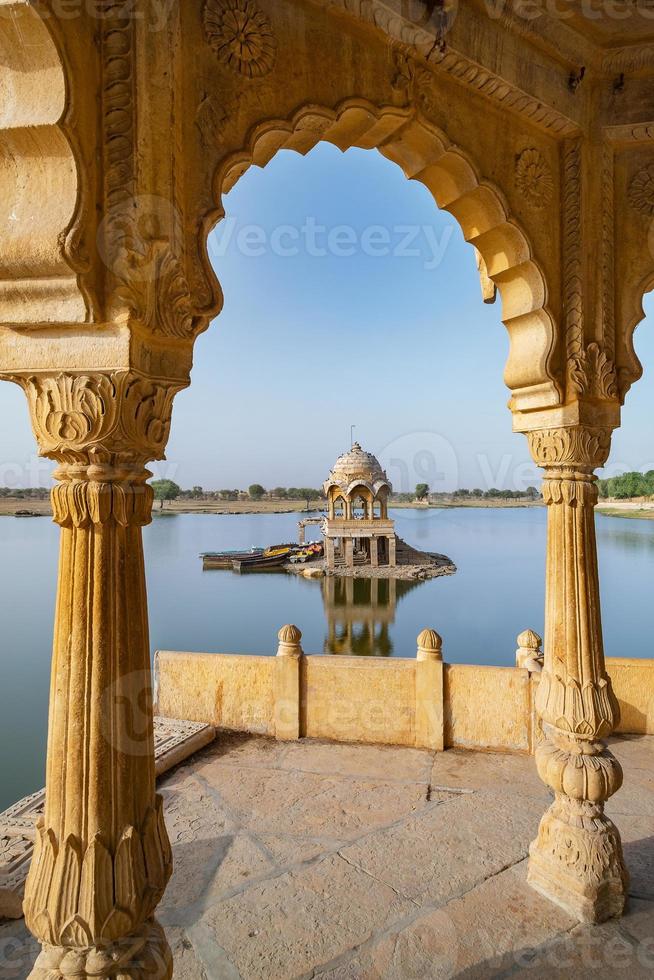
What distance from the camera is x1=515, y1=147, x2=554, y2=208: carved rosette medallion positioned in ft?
9.32

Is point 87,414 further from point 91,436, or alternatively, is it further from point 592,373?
point 592,373

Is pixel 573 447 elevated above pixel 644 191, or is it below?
below

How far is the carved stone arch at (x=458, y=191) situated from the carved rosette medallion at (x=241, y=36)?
0.18 meters

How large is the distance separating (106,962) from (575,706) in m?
2.27

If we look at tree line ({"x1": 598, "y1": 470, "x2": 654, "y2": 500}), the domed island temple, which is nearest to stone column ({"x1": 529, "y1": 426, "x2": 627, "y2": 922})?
the domed island temple

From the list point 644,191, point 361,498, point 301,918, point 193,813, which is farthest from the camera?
point 361,498

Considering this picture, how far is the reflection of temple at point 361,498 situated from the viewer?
2683cm

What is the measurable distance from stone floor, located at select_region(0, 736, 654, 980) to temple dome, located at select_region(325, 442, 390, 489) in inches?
863

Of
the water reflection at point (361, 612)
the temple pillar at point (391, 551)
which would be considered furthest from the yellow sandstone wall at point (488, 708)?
the temple pillar at point (391, 551)

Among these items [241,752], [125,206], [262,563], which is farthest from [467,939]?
[262,563]

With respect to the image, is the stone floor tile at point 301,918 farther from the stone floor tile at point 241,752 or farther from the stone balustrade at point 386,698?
the stone balustrade at point 386,698

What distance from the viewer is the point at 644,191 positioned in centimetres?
309

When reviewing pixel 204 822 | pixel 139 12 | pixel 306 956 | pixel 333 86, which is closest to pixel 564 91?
pixel 333 86

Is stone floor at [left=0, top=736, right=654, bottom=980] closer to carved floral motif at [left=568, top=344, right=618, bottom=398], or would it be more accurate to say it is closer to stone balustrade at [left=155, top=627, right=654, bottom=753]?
stone balustrade at [left=155, top=627, right=654, bottom=753]
